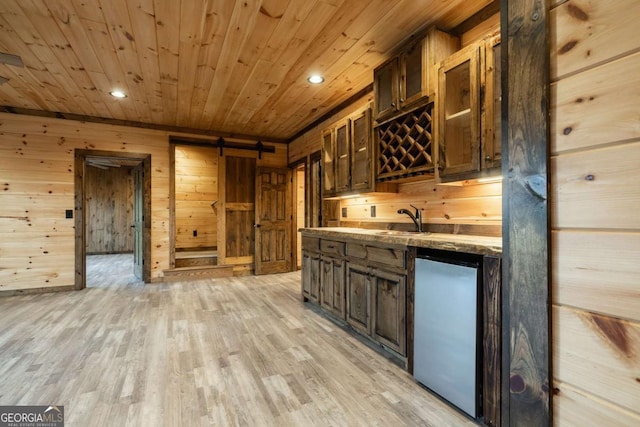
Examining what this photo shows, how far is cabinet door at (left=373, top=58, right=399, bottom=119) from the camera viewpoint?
2.77m

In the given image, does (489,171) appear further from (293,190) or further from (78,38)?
(293,190)

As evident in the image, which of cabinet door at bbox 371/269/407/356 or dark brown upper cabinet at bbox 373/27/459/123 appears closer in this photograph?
cabinet door at bbox 371/269/407/356

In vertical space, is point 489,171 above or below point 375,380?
above

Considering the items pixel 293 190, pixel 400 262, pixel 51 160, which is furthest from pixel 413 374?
pixel 51 160

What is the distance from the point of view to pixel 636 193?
2.28ft

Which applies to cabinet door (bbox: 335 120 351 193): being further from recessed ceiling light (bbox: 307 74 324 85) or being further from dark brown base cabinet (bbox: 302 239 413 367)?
dark brown base cabinet (bbox: 302 239 413 367)

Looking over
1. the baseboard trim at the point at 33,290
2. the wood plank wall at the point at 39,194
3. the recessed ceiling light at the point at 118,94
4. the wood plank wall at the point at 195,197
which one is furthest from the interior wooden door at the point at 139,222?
the recessed ceiling light at the point at 118,94

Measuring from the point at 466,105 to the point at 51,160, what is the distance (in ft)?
18.8

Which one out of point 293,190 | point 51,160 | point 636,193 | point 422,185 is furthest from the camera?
point 293,190

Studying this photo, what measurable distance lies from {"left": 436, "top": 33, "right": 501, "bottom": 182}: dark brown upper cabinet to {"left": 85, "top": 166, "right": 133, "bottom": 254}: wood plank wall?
954 cm

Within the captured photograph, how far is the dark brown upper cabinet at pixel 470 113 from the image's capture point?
1945 mm

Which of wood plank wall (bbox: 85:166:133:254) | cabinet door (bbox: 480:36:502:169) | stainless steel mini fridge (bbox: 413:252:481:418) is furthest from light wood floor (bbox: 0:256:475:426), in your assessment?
wood plank wall (bbox: 85:166:133:254)

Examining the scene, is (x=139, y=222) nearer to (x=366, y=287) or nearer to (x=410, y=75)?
(x=366, y=287)

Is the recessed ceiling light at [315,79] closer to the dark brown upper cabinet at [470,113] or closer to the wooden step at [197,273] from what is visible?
the dark brown upper cabinet at [470,113]
